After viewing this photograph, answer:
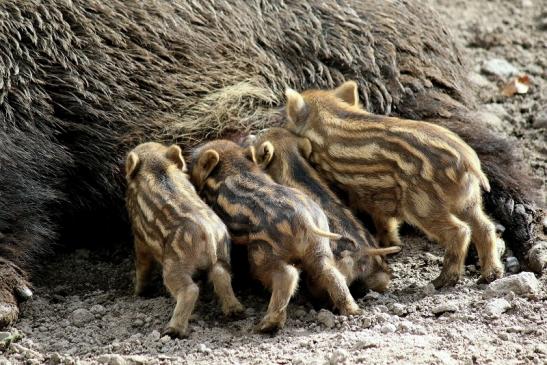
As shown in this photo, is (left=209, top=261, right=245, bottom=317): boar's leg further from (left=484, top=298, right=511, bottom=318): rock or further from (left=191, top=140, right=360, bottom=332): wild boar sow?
(left=484, top=298, right=511, bottom=318): rock

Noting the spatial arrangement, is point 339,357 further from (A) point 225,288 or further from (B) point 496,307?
(B) point 496,307

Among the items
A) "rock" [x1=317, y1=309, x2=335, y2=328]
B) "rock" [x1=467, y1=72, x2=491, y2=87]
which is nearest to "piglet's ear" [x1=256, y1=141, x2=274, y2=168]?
"rock" [x1=317, y1=309, x2=335, y2=328]

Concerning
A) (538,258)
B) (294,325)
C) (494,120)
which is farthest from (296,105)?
(494,120)

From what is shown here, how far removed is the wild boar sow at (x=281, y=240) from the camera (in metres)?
4.75

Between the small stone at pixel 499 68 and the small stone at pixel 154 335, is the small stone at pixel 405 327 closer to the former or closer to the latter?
the small stone at pixel 154 335

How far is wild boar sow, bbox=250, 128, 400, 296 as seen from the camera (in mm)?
4980

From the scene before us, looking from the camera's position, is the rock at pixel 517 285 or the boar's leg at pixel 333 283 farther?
the rock at pixel 517 285

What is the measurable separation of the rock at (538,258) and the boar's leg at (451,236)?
49 centimetres

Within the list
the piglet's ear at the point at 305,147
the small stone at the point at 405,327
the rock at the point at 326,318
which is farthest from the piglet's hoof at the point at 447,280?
the piglet's ear at the point at 305,147

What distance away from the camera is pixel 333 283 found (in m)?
4.80

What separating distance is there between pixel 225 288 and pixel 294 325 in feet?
1.14

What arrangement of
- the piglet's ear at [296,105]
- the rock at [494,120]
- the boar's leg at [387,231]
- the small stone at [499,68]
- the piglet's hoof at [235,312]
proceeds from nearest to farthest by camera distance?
the piglet's hoof at [235,312] < the boar's leg at [387,231] < the piglet's ear at [296,105] < the rock at [494,120] < the small stone at [499,68]

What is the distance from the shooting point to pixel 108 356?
180 inches

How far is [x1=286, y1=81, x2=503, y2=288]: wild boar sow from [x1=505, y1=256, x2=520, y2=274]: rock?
352mm
